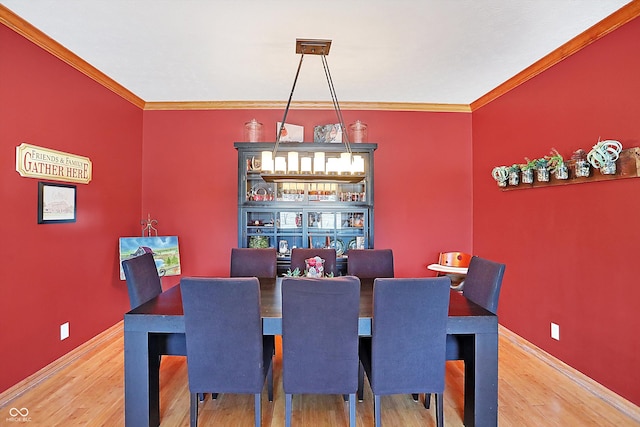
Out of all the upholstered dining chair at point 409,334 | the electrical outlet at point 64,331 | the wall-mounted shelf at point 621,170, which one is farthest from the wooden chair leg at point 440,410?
the electrical outlet at point 64,331

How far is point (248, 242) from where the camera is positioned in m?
4.00

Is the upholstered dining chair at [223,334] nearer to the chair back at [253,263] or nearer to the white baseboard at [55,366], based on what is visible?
the chair back at [253,263]

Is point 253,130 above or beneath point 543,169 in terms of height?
above

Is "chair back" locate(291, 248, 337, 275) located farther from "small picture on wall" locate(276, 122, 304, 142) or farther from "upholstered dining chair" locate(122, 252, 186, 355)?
"small picture on wall" locate(276, 122, 304, 142)

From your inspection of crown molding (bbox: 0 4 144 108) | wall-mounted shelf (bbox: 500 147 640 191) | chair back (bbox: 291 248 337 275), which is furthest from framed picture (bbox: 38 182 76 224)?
wall-mounted shelf (bbox: 500 147 640 191)

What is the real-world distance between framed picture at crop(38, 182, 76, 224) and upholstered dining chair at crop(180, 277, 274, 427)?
176 centimetres

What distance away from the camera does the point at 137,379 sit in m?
1.92

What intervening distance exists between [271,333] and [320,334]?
0.99 ft

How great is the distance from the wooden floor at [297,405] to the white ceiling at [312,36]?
8.65 feet

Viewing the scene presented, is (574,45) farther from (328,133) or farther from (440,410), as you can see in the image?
(440,410)

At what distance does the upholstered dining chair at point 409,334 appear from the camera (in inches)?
68.6

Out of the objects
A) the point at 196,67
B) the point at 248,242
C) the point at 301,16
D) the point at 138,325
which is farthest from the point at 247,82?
the point at 138,325

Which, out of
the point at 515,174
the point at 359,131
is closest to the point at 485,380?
the point at 515,174

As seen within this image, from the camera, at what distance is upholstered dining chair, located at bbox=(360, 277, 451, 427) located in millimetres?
1743
